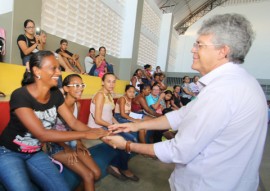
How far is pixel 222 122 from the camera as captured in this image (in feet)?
3.28

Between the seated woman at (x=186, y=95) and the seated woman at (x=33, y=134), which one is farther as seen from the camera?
Result: the seated woman at (x=186, y=95)

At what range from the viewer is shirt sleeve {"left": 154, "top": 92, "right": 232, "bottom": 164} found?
3.27 feet

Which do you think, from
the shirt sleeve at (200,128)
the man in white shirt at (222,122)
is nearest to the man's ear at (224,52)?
the man in white shirt at (222,122)

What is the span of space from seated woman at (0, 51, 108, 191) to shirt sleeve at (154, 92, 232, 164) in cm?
88

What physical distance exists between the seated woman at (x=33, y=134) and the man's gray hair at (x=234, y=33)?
3.94 feet

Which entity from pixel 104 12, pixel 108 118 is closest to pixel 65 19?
pixel 104 12

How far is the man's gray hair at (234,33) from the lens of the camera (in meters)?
1.07

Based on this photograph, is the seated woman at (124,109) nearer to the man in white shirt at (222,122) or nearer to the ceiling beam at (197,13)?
the man in white shirt at (222,122)

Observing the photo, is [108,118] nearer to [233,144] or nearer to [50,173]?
[50,173]

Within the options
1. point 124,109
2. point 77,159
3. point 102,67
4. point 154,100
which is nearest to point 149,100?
point 154,100

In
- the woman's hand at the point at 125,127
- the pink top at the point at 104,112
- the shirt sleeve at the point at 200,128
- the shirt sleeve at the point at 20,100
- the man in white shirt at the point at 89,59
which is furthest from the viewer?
the man in white shirt at the point at 89,59

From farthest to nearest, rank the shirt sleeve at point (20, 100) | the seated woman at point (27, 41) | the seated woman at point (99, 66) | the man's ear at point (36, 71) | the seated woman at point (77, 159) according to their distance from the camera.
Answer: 1. the seated woman at point (99, 66)
2. the seated woman at point (27, 41)
3. the seated woman at point (77, 159)
4. the man's ear at point (36, 71)
5. the shirt sleeve at point (20, 100)

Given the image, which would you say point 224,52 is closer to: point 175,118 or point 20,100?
point 175,118

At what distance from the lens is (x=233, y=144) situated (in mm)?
1057
